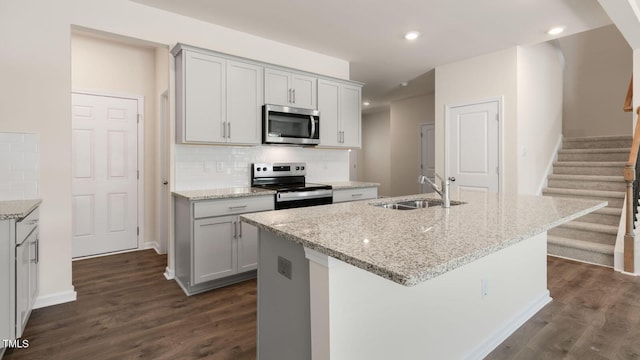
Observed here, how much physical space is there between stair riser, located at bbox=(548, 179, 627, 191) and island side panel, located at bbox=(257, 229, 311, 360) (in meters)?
4.76

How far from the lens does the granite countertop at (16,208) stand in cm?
185

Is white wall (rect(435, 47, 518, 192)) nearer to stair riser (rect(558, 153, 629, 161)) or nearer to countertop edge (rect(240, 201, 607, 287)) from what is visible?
stair riser (rect(558, 153, 629, 161))

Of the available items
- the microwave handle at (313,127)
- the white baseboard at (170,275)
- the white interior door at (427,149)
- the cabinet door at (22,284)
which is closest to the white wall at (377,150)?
the white interior door at (427,149)

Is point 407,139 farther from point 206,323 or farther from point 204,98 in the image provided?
point 206,323

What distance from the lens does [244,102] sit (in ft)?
11.0

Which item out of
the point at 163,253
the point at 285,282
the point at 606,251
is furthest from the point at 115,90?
the point at 606,251

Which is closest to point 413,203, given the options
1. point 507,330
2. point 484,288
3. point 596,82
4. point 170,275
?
point 484,288

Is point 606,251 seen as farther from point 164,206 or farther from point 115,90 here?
point 115,90

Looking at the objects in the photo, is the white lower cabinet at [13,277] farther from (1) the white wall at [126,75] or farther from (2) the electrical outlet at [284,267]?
(1) the white wall at [126,75]

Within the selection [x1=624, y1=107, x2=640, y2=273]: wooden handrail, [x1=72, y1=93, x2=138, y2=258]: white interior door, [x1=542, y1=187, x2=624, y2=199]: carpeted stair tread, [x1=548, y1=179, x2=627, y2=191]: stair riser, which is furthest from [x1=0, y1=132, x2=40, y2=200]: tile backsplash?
[x1=548, y1=179, x2=627, y2=191]: stair riser

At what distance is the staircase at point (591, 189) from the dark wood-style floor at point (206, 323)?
0.48 meters

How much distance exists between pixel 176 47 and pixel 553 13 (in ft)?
11.7

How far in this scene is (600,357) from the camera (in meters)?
1.94

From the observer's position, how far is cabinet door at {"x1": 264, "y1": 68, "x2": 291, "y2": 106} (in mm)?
3516
